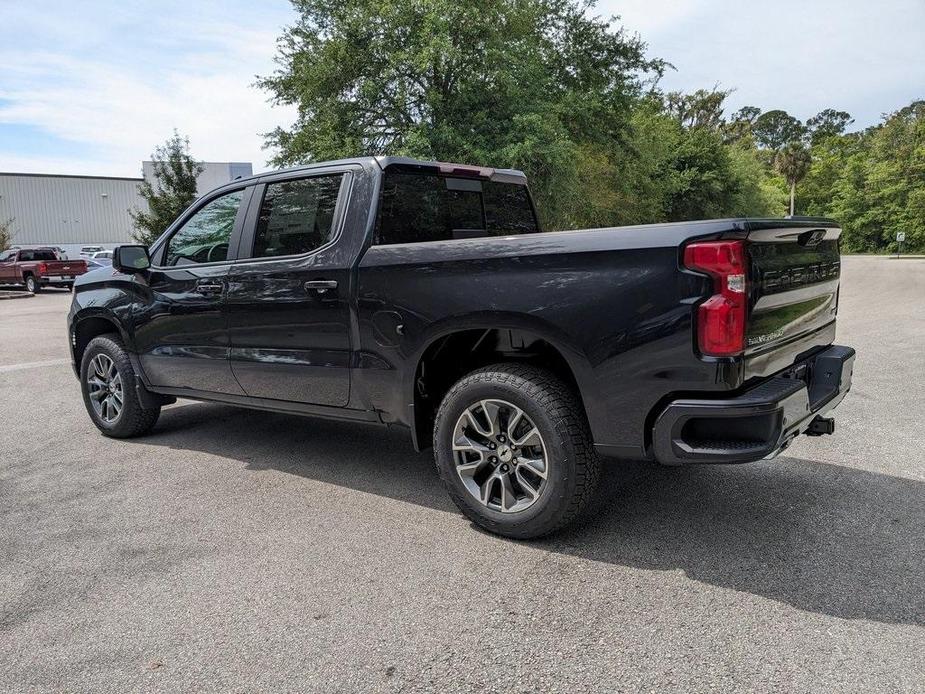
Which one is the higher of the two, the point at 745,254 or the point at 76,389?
the point at 745,254

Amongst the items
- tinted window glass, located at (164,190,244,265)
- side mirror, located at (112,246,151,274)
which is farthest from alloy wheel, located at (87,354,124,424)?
tinted window glass, located at (164,190,244,265)

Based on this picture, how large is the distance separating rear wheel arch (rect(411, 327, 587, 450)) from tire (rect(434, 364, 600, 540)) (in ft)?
0.58

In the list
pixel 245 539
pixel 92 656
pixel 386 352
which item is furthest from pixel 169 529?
pixel 386 352

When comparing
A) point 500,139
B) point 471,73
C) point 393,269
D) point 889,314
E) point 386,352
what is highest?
point 471,73

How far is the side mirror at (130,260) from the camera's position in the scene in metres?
5.15

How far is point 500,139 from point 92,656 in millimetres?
18684

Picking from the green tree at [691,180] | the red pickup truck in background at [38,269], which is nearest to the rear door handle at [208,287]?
the red pickup truck in background at [38,269]

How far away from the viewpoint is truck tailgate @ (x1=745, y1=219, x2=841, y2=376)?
9.95 ft

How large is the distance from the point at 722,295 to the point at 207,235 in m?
3.58

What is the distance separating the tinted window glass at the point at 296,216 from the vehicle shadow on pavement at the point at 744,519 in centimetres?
152

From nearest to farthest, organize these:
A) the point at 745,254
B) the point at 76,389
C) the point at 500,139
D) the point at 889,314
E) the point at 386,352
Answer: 1. the point at 745,254
2. the point at 386,352
3. the point at 76,389
4. the point at 889,314
5. the point at 500,139

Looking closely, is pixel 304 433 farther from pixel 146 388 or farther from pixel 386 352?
pixel 386 352

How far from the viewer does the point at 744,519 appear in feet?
12.3

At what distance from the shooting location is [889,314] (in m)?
13.5
